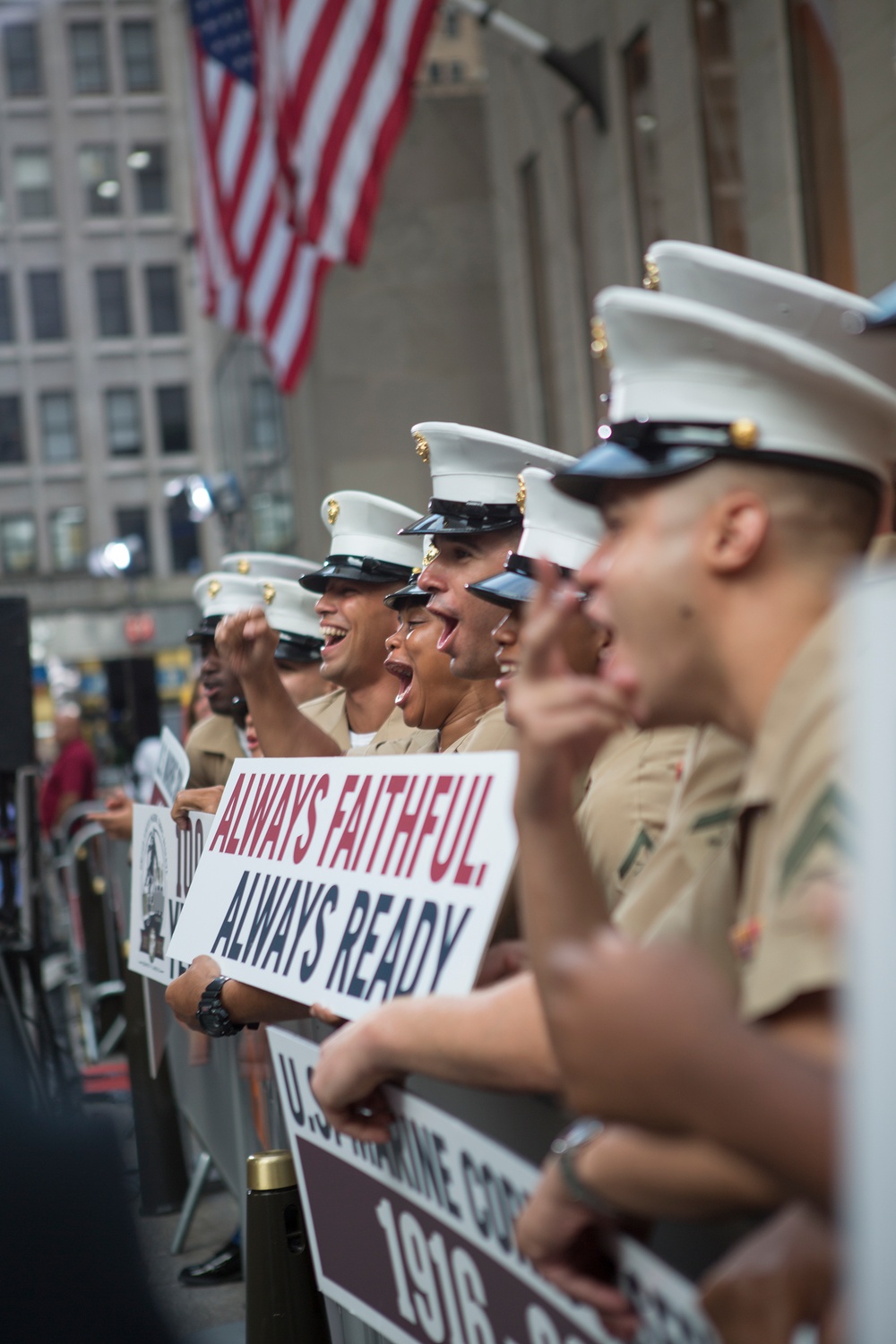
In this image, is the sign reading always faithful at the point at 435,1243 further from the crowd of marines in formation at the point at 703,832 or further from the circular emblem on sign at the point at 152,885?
the circular emblem on sign at the point at 152,885

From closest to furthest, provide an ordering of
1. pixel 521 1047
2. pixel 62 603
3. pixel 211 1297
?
1. pixel 521 1047
2. pixel 211 1297
3. pixel 62 603

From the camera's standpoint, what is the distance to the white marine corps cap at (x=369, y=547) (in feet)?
18.9

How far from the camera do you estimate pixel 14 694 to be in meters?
9.06

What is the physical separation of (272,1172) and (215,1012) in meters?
0.40

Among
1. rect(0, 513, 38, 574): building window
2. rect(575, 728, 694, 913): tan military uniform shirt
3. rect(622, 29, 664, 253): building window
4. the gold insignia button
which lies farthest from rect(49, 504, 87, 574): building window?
the gold insignia button

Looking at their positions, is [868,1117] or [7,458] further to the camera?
[7,458]

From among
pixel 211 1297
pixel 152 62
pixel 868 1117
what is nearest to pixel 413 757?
pixel 868 1117

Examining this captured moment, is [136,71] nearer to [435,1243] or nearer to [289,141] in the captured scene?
[289,141]

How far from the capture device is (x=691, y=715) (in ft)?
6.31

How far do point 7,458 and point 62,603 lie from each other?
20.7 feet

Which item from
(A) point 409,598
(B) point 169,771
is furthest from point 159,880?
(A) point 409,598

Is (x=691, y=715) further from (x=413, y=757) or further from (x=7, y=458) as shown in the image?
(x=7, y=458)

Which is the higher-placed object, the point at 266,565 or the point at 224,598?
the point at 266,565

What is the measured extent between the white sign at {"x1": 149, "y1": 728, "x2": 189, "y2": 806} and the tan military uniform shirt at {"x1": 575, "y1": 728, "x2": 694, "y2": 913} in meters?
2.10
